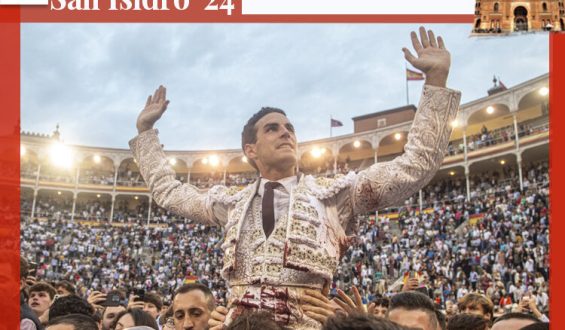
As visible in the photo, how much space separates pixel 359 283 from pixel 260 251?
18.2 meters

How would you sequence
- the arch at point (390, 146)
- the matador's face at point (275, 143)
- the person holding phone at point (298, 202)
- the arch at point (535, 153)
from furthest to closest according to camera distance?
the arch at point (390, 146) < the arch at point (535, 153) < the matador's face at point (275, 143) < the person holding phone at point (298, 202)

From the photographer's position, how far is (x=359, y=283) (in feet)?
65.2

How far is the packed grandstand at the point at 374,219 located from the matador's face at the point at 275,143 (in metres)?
10.7

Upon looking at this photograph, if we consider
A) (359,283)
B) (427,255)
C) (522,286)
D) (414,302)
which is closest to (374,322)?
(414,302)

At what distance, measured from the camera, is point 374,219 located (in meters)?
28.5

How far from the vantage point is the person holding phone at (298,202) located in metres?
2.22

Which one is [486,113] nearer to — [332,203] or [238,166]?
[238,166]

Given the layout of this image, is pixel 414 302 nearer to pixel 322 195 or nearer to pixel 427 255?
pixel 322 195

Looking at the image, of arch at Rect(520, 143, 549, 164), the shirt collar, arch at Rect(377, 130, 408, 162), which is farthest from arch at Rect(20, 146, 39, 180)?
the shirt collar

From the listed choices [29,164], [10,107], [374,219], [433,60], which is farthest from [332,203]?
[29,164]

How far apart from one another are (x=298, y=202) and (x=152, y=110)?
111cm

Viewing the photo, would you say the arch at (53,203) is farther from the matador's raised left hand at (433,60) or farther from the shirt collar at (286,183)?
the matador's raised left hand at (433,60)

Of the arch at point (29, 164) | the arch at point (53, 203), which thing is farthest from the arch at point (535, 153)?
the arch at point (29, 164)

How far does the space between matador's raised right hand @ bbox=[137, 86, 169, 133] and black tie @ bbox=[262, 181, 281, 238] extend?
2.75 ft
